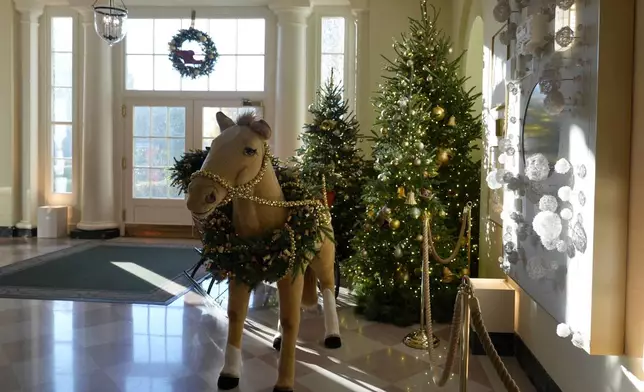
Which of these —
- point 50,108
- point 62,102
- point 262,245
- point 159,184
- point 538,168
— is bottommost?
point 262,245

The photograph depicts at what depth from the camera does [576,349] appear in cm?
275

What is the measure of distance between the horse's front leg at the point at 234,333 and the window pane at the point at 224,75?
20.5 feet

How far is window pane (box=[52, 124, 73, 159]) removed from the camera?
915cm

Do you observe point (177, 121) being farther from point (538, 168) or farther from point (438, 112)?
point (538, 168)

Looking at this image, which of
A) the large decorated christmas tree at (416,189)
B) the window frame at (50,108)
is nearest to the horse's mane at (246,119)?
the large decorated christmas tree at (416,189)

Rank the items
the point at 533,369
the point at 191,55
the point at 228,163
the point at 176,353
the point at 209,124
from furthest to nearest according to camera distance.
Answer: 1. the point at 209,124
2. the point at 191,55
3. the point at 176,353
4. the point at 533,369
5. the point at 228,163

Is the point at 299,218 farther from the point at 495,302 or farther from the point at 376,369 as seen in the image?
the point at 495,302

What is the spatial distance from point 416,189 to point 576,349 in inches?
78.4

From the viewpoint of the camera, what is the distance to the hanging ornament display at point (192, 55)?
325 inches

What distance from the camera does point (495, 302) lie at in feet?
12.7

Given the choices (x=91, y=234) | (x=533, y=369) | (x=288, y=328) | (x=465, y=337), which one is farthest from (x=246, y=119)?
(x=91, y=234)

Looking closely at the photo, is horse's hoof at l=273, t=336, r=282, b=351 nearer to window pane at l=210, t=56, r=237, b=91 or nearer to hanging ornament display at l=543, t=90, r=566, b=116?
hanging ornament display at l=543, t=90, r=566, b=116

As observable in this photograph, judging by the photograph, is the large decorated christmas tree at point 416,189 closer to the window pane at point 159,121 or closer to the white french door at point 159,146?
the white french door at point 159,146

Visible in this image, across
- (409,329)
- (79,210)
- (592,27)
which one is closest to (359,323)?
(409,329)
